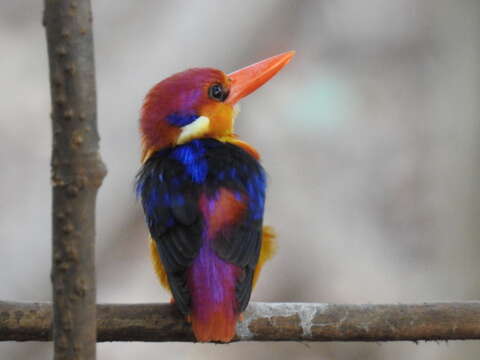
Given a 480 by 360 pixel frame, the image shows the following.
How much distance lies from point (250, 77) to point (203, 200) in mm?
762

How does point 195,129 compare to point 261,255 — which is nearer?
point 261,255

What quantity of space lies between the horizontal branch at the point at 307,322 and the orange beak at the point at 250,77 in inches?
33.2

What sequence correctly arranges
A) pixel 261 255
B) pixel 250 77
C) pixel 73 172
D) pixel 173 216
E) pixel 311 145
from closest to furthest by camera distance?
pixel 73 172
pixel 173 216
pixel 261 255
pixel 250 77
pixel 311 145

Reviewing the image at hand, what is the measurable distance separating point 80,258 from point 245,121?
289 centimetres

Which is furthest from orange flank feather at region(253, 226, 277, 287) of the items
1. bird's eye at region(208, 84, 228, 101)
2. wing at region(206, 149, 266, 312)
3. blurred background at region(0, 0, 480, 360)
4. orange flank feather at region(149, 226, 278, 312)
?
blurred background at region(0, 0, 480, 360)

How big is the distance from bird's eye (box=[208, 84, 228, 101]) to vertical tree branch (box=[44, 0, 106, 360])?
146 cm

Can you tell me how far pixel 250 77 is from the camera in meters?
3.02

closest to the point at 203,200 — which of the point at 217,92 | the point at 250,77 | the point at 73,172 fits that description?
the point at 217,92

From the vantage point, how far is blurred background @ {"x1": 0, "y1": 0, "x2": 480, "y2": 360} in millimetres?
4098

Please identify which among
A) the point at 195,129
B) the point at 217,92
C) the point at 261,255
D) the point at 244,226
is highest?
the point at 217,92

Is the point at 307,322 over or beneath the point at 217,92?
beneath

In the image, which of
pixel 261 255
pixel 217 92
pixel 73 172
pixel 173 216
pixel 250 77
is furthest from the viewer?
pixel 250 77

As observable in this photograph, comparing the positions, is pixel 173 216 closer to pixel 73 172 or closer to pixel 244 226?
pixel 244 226

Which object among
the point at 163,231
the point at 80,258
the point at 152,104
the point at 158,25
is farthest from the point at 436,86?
the point at 80,258
